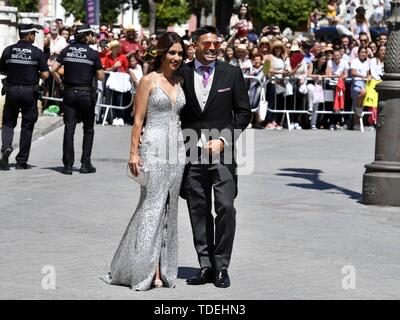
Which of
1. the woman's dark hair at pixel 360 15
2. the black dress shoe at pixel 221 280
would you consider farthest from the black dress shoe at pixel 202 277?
the woman's dark hair at pixel 360 15

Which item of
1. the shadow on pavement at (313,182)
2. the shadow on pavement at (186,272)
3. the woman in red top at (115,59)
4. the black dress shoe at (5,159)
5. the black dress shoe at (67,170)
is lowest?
the shadow on pavement at (186,272)

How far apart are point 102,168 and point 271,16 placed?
76.0 metres

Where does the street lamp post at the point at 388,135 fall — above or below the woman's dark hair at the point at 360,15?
below

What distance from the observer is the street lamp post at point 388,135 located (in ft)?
45.5

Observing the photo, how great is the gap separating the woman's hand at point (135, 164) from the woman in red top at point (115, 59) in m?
16.7

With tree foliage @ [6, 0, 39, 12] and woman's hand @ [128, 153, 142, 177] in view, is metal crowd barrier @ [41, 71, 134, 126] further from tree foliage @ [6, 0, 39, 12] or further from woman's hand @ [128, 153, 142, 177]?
tree foliage @ [6, 0, 39, 12]

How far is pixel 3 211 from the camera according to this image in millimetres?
12703

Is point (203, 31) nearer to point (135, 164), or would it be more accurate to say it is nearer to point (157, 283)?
point (135, 164)

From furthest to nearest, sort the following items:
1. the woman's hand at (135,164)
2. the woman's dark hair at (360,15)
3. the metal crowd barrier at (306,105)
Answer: the woman's dark hair at (360,15)
the metal crowd barrier at (306,105)
the woman's hand at (135,164)

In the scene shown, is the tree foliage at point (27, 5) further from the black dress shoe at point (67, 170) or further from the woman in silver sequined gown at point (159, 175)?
the woman in silver sequined gown at point (159, 175)
